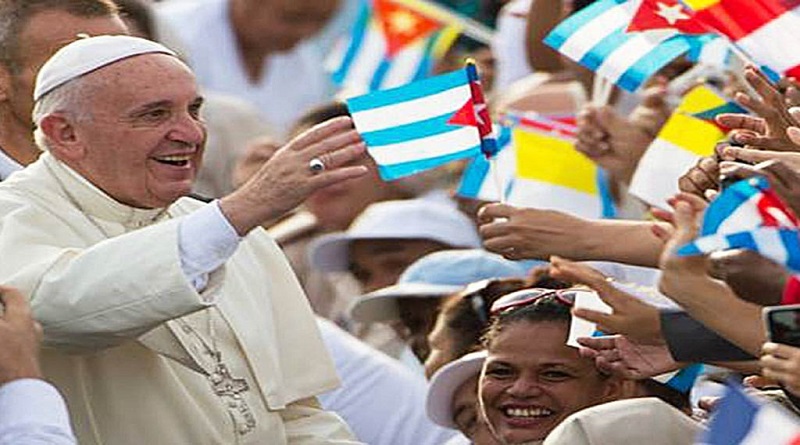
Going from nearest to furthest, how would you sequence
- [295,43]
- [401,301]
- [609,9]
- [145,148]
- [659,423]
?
[659,423] < [145,148] < [609,9] < [401,301] < [295,43]

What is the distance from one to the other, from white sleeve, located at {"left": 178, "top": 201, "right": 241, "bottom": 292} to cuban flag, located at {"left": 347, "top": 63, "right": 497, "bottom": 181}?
0.77 meters

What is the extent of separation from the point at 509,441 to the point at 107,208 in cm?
120

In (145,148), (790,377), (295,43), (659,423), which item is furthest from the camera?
(295,43)

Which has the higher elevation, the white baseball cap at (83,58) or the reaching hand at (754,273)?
the reaching hand at (754,273)

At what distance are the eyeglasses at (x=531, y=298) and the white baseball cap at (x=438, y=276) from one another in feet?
4.62

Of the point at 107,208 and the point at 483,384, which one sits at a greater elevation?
the point at 107,208

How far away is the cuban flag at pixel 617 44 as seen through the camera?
27.9 ft

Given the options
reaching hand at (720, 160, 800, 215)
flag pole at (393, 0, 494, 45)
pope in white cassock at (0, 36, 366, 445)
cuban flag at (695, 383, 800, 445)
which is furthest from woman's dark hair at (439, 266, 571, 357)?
flag pole at (393, 0, 494, 45)

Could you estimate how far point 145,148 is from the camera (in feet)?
24.1

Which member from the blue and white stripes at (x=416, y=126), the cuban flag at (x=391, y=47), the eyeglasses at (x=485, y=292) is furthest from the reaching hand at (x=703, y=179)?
the cuban flag at (x=391, y=47)

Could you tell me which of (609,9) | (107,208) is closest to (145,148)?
(107,208)

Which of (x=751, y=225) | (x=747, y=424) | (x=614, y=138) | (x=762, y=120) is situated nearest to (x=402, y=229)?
(x=614, y=138)

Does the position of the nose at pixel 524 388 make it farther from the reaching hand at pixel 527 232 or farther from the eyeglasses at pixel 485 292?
the eyeglasses at pixel 485 292

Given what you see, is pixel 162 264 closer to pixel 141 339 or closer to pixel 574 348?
pixel 141 339
